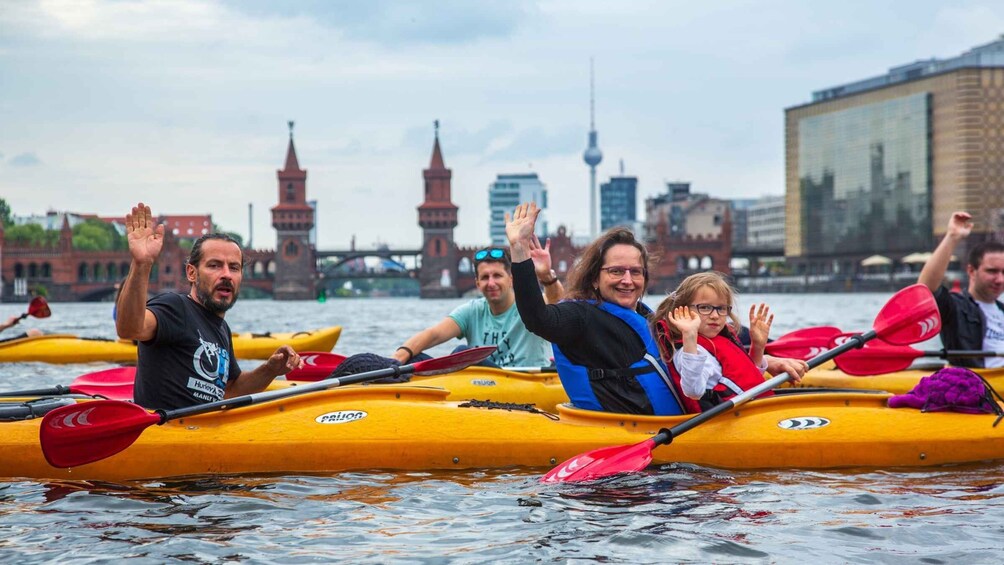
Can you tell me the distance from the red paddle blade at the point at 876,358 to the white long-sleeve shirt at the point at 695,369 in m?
2.09

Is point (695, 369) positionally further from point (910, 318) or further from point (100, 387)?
point (100, 387)

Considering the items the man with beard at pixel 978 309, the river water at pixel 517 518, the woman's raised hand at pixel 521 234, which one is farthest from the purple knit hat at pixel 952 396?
the woman's raised hand at pixel 521 234

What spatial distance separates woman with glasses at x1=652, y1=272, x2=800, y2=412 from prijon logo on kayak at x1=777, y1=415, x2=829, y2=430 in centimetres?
25

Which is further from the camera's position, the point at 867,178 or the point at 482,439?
the point at 867,178

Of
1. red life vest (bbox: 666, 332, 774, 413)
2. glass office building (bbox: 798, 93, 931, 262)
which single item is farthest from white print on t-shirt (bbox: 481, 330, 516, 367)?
glass office building (bbox: 798, 93, 931, 262)

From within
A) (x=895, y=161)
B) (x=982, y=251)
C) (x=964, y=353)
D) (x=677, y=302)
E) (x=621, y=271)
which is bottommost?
(x=964, y=353)

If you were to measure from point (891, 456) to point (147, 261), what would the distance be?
4.14m

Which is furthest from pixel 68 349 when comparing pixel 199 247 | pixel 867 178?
pixel 867 178

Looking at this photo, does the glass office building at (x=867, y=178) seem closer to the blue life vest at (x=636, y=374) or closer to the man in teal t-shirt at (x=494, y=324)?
the man in teal t-shirt at (x=494, y=324)

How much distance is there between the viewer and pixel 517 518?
5551 mm

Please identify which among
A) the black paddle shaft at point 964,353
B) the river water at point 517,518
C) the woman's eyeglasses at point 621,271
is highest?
the woman's eyeglasses at point 621,271

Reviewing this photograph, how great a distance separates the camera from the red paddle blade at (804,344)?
32.0 feet

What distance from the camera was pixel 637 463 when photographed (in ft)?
19.8

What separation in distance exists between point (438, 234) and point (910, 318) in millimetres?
100509
